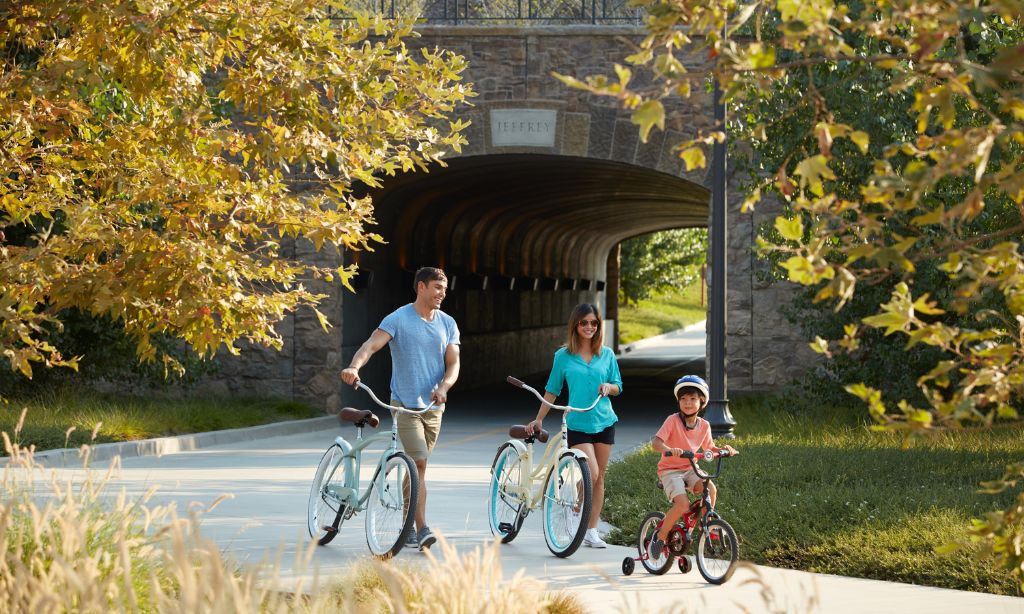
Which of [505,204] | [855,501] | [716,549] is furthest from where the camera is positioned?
[505,204]

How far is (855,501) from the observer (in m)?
10.6

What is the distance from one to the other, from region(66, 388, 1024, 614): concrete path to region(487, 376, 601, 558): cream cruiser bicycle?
16cm

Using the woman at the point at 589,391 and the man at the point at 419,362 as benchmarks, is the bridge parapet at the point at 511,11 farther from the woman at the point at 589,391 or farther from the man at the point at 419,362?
the man at the point at 419,362

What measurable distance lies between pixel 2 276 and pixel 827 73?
30.7ft

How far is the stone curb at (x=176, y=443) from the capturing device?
1482cm

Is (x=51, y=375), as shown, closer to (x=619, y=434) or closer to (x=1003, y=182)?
(x=619, y=434)

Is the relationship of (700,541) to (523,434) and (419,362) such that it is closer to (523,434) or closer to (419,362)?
(523,434)

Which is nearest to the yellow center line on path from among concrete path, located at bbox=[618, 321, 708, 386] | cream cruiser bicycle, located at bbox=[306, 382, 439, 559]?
concrete path, located at bbox=[618, 321, 708, 386]

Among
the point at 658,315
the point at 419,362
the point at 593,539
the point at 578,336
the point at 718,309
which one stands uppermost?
the point at 718,309

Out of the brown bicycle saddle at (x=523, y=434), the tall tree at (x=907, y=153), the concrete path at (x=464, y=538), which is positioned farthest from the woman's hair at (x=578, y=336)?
the tall tree at (x=907, y=153)

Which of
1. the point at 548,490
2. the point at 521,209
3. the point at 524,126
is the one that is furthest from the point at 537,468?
the point at 521,209

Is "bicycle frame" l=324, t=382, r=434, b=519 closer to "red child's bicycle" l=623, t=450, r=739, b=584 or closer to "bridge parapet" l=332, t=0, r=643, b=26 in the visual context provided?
"red child's bicycle" l=623, t=450, r=739, b=584

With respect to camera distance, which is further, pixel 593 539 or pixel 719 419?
pixel 719 419

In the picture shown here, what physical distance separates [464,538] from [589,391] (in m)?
1.49
